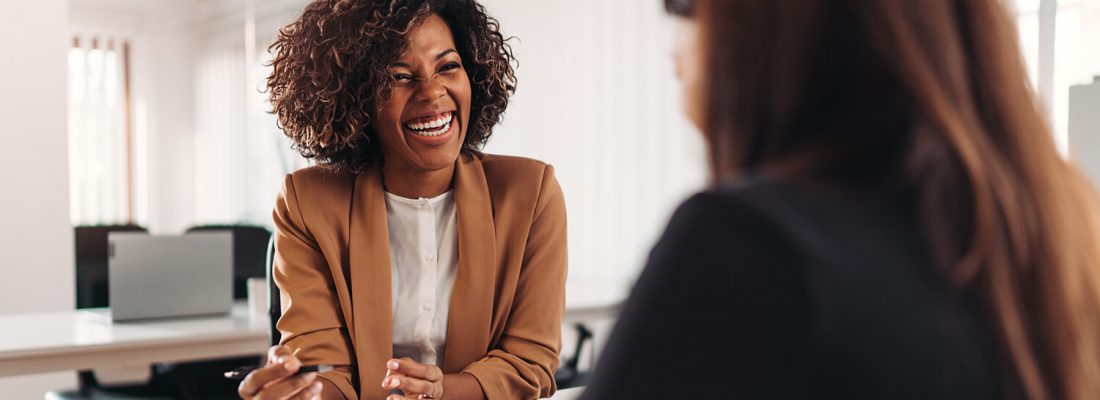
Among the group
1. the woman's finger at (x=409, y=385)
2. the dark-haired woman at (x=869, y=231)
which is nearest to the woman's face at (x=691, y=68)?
the dark-haired woman at (x=869, y=231)

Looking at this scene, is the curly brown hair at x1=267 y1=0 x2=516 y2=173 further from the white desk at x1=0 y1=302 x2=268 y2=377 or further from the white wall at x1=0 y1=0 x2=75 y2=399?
the white wall at x1=0 y1=0 x2=75 y2=399

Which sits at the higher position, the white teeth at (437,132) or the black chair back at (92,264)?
the white teeth at (437,132)

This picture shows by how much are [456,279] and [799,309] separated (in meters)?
1.06

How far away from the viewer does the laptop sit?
2793 millimetres

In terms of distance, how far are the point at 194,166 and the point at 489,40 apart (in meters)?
6.73

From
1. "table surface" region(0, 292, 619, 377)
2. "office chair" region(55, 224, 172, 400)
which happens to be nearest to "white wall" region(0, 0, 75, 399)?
"office chair" region(55, 224, 172, 400)

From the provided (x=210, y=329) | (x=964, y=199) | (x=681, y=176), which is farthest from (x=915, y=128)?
(x=681, y=176)

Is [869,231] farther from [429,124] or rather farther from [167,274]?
[167,274]

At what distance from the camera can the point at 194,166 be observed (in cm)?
779

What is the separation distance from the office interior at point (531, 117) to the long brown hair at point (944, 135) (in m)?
1.48

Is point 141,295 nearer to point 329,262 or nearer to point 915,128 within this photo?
point 329,262

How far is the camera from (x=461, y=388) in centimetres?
144

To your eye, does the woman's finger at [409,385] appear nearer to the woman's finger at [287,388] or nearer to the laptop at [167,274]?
the woman's finger at [287,388]

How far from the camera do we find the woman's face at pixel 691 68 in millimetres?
613
